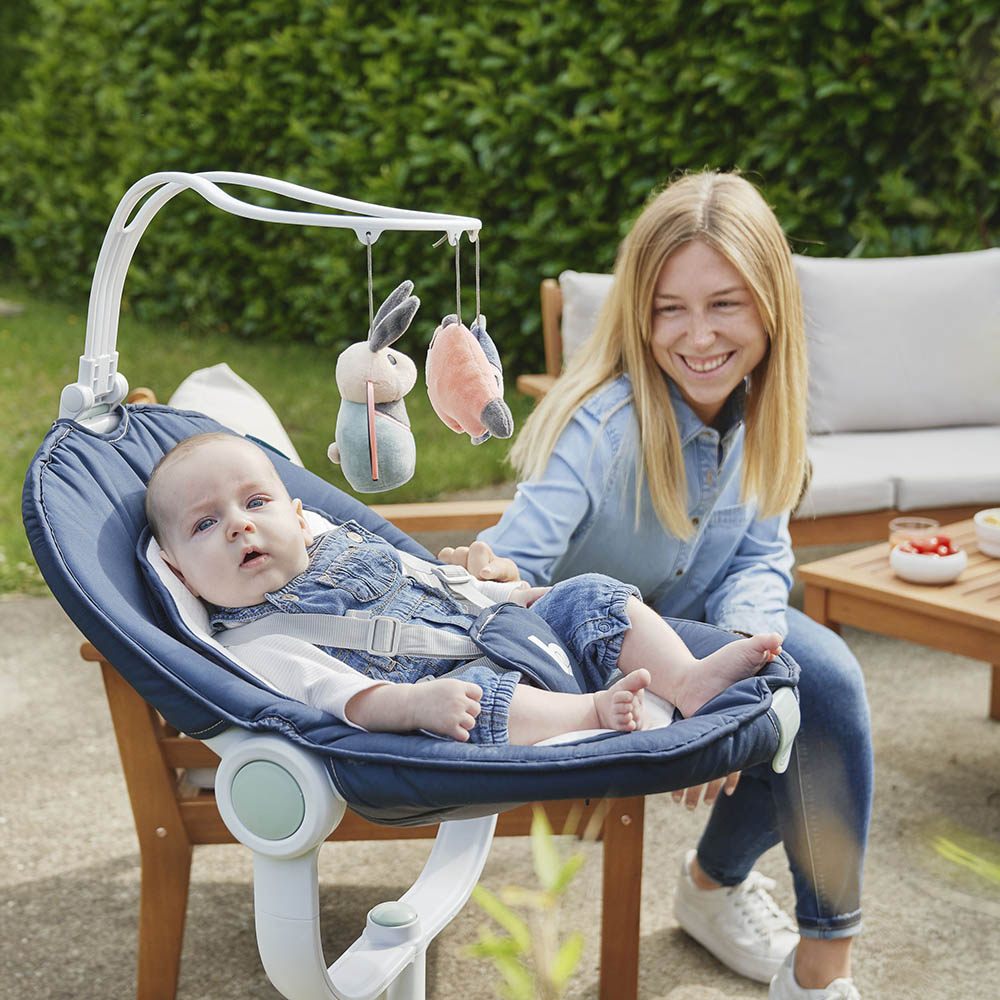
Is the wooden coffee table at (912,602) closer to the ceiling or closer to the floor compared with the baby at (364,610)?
closer to the floor

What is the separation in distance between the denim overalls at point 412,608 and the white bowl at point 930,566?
112cm

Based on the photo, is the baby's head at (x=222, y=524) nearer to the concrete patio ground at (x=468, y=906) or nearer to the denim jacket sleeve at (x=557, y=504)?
the denim jacket sleeve at (x=557, y=504)

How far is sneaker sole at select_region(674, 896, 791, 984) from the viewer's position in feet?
6.97

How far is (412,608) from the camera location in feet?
5.30

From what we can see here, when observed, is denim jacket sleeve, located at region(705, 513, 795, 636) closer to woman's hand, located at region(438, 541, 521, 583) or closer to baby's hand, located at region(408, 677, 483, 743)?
woman's hand, located at region(438, 541, 521, 583)

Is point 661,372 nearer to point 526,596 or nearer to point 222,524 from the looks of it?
point 526,596

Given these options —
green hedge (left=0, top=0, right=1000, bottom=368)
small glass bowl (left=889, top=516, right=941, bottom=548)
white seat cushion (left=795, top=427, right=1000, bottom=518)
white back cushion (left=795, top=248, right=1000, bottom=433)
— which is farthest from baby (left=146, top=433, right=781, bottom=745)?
white back cushion (left=795, top=248, right=1000, bottom=433)

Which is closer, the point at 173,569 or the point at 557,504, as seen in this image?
the point at 173,569

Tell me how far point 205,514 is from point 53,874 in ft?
4.15

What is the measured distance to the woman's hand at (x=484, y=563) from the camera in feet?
5.78

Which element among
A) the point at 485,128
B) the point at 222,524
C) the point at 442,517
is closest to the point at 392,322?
the point at 222,524

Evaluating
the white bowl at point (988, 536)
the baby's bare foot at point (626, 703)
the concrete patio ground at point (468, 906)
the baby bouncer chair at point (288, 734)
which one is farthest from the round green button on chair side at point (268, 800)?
the white bowl at point (988, 536)

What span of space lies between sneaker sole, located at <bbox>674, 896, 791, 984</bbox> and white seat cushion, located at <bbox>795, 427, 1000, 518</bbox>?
1.28 meters

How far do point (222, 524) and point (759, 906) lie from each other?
4.05 ft
